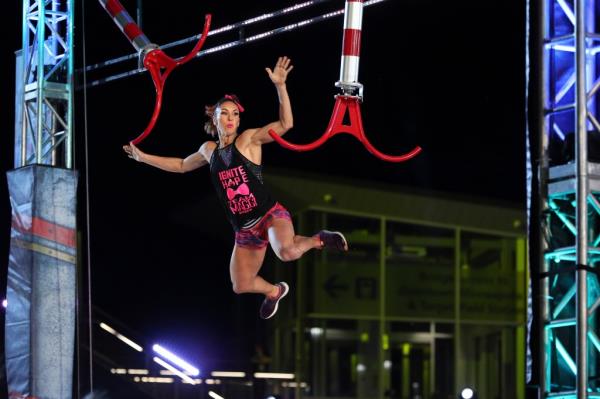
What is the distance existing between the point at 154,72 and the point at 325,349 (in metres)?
12.3

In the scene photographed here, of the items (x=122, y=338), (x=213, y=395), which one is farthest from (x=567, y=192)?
(x=122, y=338)

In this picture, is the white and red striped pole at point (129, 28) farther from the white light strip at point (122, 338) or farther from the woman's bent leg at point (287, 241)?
the white light strip at point (122, 338)

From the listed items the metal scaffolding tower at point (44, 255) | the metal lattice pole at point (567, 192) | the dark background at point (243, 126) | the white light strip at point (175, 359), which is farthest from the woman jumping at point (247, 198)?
the white light strip at point (175, 359)

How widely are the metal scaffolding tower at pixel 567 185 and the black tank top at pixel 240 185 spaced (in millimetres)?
1711

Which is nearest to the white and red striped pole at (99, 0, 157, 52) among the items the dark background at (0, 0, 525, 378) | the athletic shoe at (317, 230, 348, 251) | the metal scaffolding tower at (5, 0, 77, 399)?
the metal scaffolding tower at (5, 0, 77, 399)

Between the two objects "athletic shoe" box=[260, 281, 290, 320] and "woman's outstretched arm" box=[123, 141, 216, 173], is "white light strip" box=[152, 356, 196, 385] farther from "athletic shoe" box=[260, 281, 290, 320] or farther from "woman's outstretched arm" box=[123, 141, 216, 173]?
"woman's outstretched arm" box=[123, 141, 216, 173]

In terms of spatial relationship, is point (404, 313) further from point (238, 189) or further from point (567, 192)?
point (238, 189)

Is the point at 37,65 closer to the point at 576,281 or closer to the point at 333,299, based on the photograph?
the point at 576,281

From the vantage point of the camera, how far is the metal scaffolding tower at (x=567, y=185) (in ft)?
22.9

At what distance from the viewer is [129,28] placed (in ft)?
24.1

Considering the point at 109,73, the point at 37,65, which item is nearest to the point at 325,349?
the point at 109,73

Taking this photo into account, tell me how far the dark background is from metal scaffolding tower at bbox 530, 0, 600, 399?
5.10 metres

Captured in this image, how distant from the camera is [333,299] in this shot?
61.3ft

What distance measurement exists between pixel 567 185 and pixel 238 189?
6.25 feet
